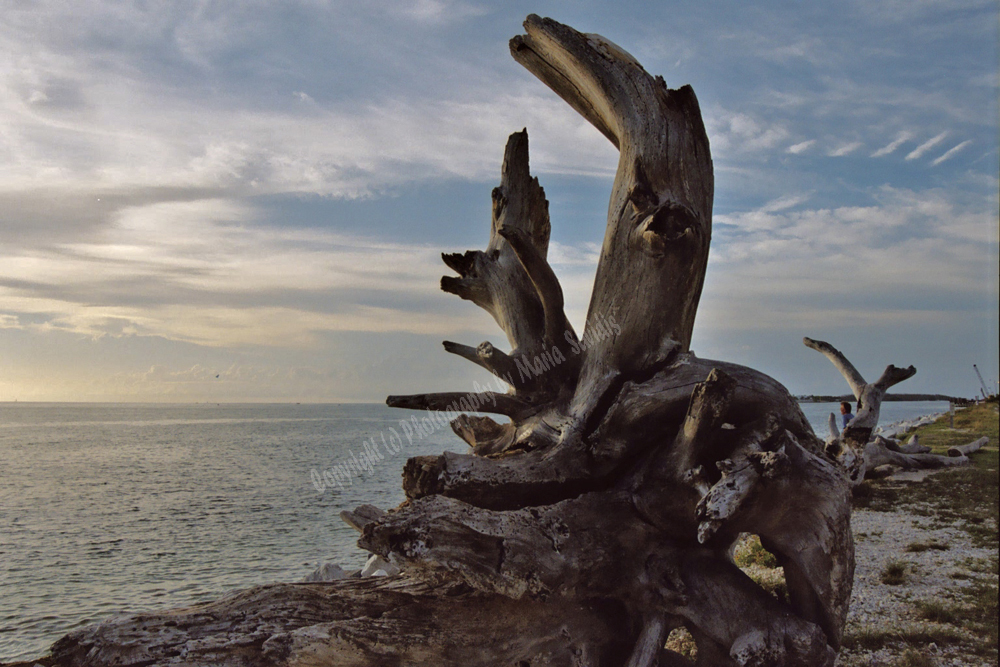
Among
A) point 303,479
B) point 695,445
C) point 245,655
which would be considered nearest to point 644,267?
point 695,445

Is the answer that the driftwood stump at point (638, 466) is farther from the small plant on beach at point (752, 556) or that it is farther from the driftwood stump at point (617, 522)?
the small plant on beach at point (752, 556)

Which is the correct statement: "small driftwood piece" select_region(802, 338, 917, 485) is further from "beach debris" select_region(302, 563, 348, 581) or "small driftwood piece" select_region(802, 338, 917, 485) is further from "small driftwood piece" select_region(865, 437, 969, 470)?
"small driftwood piece" select_region(865, 437, 969, 470)

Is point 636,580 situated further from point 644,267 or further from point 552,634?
point 644,267

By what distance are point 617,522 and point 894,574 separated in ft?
21.1

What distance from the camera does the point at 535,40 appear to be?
6.50 m

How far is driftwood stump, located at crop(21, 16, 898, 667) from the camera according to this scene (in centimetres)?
410

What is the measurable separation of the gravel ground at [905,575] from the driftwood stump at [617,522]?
2332 millimetres

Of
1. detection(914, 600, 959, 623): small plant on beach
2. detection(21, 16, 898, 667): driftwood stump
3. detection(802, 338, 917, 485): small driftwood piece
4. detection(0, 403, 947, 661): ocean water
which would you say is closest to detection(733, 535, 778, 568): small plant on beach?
detection(914, 600, 959, 623): small plant on beach

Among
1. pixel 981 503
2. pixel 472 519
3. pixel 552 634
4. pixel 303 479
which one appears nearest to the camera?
pixel 472 519

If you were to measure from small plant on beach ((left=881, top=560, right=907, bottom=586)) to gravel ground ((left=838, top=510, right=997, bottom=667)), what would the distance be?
56mm

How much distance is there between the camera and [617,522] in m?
4.60

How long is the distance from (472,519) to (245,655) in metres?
1.71

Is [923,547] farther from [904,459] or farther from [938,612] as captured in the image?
[904,459]

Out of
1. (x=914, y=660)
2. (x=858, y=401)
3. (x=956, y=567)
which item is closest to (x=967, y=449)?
(x=956, y=567)
